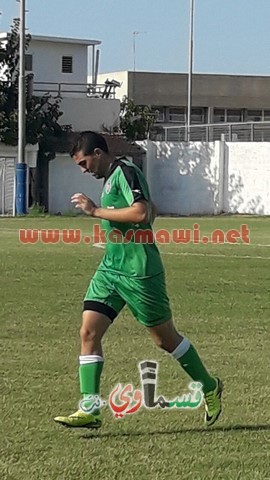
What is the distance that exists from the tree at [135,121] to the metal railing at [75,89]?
37.5 inches

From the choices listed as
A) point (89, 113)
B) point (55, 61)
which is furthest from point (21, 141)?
point (55, 61)

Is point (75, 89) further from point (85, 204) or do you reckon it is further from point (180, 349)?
point (85, 204)

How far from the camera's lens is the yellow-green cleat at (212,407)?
741 centimetres

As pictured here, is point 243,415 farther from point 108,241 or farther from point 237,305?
point 237,305

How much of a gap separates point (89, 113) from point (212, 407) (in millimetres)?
41975

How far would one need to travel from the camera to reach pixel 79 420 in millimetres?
7207

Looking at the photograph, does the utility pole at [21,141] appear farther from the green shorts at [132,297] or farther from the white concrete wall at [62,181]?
the green shorts at [132,297]

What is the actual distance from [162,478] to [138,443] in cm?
81

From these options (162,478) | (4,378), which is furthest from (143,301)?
(4,378)

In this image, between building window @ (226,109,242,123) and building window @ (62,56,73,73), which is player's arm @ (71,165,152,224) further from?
building window @ (226,109,242,123)

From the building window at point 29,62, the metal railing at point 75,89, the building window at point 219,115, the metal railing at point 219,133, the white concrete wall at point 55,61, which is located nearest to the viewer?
the metal railing at point 219,133

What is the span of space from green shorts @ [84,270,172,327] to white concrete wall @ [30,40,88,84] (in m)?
48.1

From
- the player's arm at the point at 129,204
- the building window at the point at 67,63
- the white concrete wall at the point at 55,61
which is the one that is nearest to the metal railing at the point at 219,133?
the white concrete wall at the point at 55,61

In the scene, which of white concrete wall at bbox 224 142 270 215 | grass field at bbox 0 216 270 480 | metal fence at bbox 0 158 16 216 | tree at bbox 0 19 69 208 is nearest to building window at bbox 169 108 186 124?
tree at bbox 0 19 69 208
